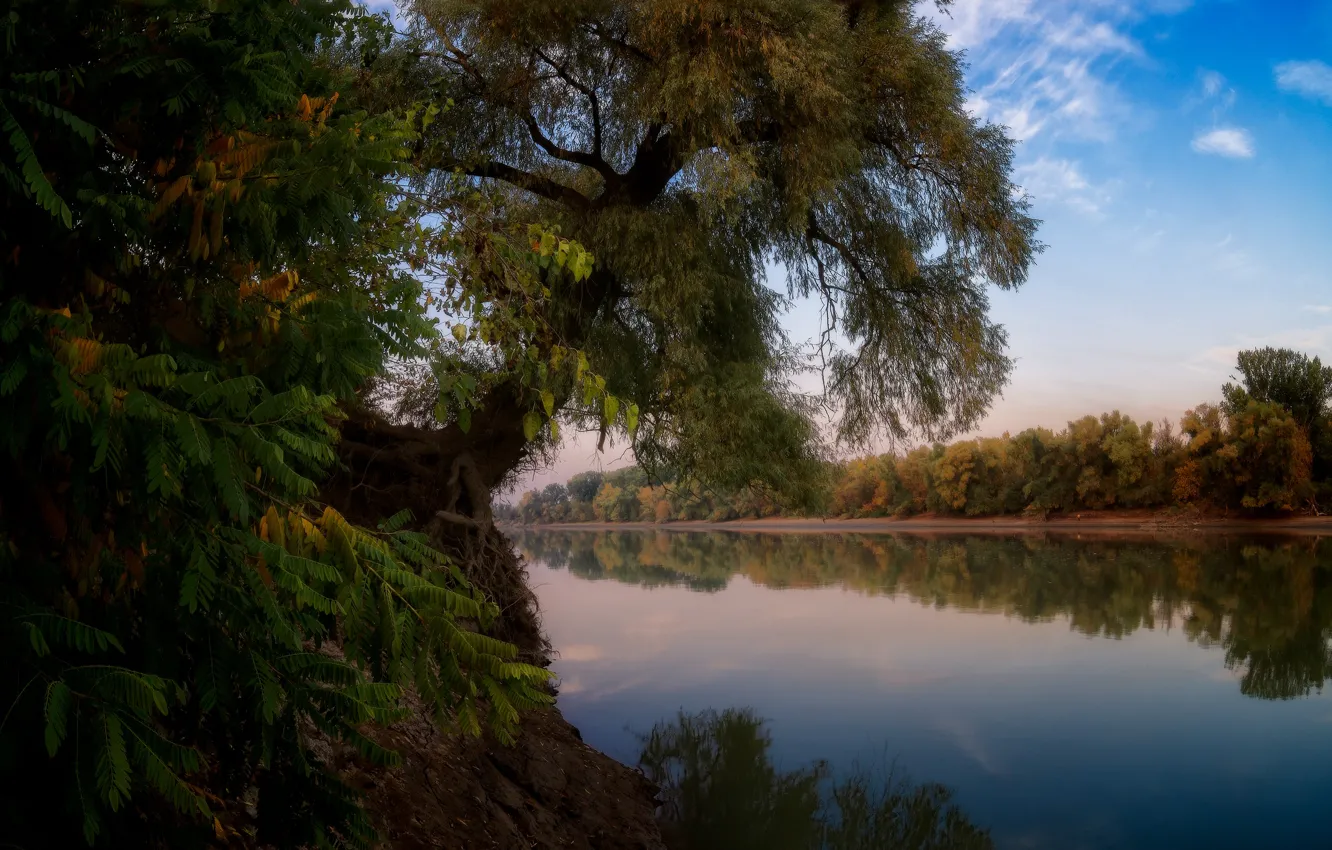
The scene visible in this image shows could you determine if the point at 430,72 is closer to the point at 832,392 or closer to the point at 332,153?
the point at 832,392

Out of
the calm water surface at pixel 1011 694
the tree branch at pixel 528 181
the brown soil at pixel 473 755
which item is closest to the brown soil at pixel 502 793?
the brown soil at pixel 473 755

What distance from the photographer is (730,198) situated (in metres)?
8.78

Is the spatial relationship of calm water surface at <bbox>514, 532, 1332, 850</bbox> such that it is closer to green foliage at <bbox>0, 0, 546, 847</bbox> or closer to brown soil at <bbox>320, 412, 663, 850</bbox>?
brown soil at <bbox>320, 412, 663, 850</bbox>

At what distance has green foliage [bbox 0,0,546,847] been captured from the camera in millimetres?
1964

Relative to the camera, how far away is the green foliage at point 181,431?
1.96 metres

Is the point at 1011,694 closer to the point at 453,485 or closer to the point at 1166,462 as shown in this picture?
the point at 453,485

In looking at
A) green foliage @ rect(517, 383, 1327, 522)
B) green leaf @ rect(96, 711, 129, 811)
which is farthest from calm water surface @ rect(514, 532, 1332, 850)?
green foliage @ rect(517, 383, 1327, 522)

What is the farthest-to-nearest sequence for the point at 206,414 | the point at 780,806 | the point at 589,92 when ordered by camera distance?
the point at 589,92 < the point at 780,806 < the point at 206,414

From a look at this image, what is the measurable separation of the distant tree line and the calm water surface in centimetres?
1496

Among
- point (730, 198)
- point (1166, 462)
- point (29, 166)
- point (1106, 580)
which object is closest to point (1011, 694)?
point (730, 198)

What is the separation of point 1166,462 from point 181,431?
57858 mm

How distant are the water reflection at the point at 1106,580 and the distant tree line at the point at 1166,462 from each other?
13.3 feet

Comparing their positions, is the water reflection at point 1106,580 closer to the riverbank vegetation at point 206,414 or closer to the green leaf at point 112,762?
the riverbank vegetation at point 206,414

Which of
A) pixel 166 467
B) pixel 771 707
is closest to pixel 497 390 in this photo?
pixel 771 707
